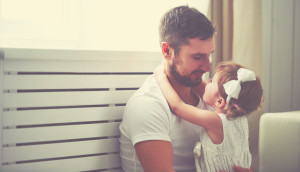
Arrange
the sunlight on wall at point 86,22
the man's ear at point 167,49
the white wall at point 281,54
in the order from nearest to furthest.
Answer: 1. the man's ear at point 167,49
2. the sunlight on wall at point 86,22
3. the white wall at point 281,54

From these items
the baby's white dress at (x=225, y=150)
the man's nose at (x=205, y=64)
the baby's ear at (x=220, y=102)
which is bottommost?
the baby's white dress at (x=225, y=150)

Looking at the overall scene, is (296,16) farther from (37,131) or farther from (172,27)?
(37,131)

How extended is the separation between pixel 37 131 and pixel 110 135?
0.35 m

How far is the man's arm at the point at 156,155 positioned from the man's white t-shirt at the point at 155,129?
0.07 feet

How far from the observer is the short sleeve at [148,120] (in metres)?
0.92

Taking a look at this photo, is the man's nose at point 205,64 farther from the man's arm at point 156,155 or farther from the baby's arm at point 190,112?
the man's arm at point 156,155

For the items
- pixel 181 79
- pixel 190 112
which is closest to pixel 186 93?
pixel 181 79

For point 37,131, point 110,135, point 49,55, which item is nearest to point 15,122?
point 37,131

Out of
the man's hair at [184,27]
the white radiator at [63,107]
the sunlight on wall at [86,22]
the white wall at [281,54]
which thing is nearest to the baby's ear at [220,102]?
the man's hair at [184,27]

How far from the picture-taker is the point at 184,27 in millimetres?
1021

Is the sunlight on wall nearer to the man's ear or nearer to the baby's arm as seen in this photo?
the man's ear

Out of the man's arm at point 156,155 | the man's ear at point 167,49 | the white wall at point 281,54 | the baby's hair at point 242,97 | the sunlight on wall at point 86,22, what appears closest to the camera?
the man's arm at point 156,155

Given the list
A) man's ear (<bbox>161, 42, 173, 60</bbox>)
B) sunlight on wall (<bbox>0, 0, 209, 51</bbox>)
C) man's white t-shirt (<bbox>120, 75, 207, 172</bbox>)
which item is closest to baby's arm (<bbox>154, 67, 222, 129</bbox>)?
man's white t-shirt (<bbox>120, 75, 207, 172</bbox>)

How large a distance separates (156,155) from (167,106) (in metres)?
0.22
